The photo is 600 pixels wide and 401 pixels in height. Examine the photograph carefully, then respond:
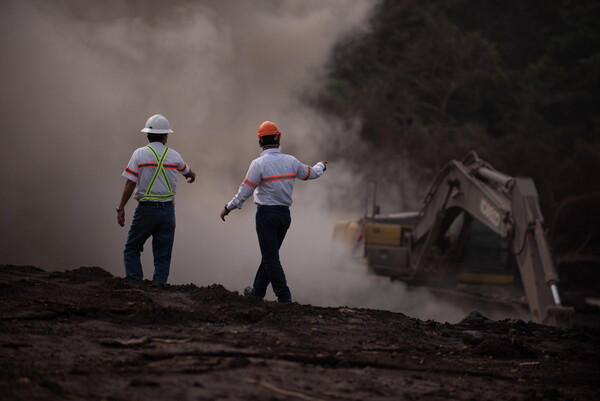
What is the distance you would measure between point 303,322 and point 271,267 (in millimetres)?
1754

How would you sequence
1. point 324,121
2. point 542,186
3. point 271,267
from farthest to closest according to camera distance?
1. point 324,121
2. point 542,186
3. point 271,267

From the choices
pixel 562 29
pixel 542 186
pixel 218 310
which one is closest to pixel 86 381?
pixel 218 310

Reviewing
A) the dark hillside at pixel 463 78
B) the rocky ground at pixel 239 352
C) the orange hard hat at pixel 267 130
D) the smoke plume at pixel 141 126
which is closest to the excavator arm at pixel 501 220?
the smoke plume at pixel 141 126

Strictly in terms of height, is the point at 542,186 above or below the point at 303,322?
above

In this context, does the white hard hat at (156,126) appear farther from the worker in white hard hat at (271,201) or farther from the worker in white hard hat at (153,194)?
the worker in white hard hat at (271,201)

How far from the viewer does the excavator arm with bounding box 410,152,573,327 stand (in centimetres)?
1156

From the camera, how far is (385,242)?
17578 millimetres

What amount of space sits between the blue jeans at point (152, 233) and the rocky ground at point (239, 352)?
0.64 metres

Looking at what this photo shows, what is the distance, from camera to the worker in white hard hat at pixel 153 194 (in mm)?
9125

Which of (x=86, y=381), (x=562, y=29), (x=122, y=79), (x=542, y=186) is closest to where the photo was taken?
(x=86, y=381)

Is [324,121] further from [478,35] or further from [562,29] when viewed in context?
[562,29]

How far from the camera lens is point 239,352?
5.88 metres

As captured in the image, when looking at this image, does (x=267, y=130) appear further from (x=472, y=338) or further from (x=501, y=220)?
(x=501, y=220)

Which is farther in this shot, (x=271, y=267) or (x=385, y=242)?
(x=385, y=242)
